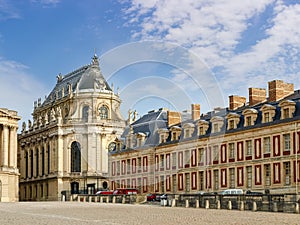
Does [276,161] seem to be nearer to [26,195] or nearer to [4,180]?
[4,180]

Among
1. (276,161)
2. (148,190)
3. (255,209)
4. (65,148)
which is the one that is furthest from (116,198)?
(65,148)

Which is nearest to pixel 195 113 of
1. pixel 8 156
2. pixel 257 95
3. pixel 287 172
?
pixel 257 95

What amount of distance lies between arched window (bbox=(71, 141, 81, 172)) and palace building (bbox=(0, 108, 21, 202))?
621 inches

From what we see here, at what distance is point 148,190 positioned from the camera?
65.6 meters

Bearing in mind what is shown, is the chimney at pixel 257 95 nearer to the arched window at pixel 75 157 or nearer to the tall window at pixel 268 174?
the tall window at pixel 268 174

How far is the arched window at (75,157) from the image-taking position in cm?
9244

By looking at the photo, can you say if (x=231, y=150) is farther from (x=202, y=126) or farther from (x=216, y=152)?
(x=202, y=126)

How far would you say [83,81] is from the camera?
319ft

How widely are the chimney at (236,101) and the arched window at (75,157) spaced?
3945cm

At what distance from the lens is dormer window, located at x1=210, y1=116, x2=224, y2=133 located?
55750 mm

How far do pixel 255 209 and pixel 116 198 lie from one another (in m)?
20.9

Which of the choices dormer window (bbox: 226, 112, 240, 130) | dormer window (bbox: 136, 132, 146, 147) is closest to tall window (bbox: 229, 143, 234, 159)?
dormer window (bbox: 226, 112, 240, 130)

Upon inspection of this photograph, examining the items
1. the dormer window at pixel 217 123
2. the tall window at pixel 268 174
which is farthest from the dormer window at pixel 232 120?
the tall window at pixel 268 174

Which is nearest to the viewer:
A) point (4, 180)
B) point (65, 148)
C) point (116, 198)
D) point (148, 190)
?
point (116, 198)
